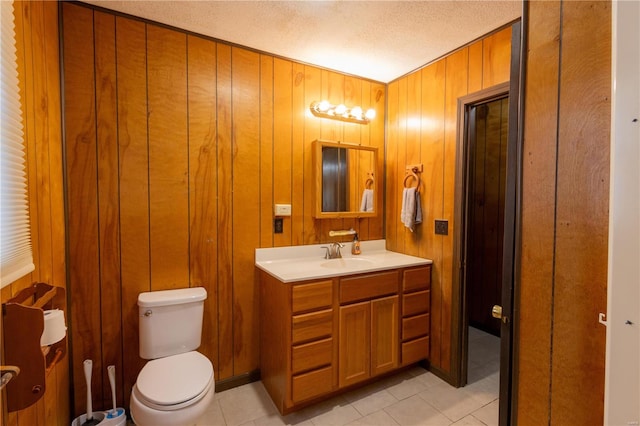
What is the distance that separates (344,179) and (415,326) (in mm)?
1311

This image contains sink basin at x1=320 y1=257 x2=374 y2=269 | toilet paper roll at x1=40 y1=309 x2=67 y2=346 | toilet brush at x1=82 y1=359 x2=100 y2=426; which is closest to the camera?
toilet paper roll at x1=40 y1=309 x2=67 y2=346

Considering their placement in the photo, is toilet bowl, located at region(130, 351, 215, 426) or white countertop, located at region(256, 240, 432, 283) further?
white countertop, located at region(256, 240, 432, 283)

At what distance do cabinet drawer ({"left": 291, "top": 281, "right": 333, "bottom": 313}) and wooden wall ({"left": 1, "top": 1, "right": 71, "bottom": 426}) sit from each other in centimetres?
118

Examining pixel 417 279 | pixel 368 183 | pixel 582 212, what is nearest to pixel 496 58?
pixel 368 183

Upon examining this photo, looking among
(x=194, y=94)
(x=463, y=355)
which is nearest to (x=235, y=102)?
(x=194, y=94)

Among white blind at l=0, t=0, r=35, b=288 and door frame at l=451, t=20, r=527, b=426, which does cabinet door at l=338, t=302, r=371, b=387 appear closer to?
door frame at l=451, t=20, r=527, b=426

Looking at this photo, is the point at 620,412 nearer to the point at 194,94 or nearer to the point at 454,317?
the point at 454,317

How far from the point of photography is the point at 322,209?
8.15ft

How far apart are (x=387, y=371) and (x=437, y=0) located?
7.94 feet

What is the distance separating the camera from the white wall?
543 millimetres

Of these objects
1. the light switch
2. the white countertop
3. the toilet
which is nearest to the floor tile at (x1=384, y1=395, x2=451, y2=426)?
the white countertop

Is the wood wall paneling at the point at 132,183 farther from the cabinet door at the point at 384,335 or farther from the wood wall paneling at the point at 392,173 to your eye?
the wood wall paneling at the point at 392,173

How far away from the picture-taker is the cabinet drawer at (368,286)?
6.63 ft

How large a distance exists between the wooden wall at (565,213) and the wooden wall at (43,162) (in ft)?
5.34
